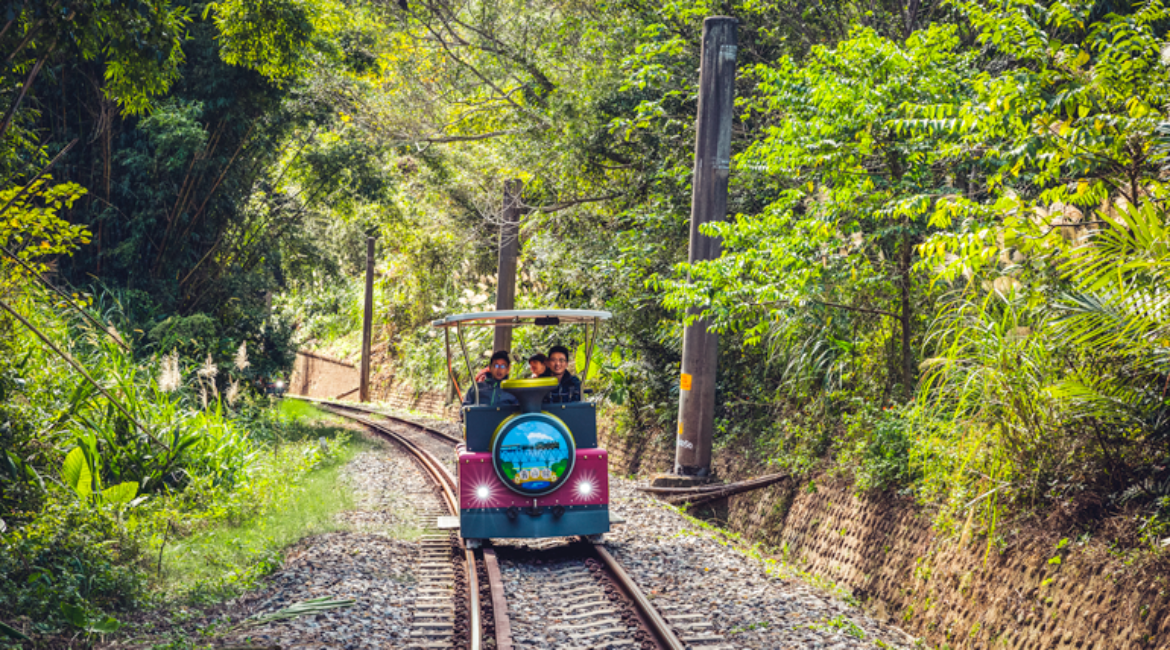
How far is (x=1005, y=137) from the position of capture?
6.67 meters

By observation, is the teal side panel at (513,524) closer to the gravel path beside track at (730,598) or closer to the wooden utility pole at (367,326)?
the gravel path beside track at (730,598)

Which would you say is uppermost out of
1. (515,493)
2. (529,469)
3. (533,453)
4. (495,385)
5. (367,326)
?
(367,326)

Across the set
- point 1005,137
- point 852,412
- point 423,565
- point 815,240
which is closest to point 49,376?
point 423,565

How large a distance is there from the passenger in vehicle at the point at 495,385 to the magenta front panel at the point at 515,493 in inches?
22.4

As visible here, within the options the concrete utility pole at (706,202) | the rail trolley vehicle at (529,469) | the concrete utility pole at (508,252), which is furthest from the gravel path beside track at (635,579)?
the concrete utility pole at (508,252)

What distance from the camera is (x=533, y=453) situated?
7.70m

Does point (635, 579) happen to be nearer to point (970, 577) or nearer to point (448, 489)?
point (970, 577)

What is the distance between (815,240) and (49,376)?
299 inches

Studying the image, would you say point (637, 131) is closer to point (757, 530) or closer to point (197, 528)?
point (757, 530)

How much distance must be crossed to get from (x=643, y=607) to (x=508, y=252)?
14.5 m

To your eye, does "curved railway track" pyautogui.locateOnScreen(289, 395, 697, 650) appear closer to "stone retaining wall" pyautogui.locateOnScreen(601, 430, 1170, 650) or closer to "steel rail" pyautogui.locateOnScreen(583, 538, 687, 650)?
"steel rail" pyautogui.locateOnScreen(583, 538, 687, 650)

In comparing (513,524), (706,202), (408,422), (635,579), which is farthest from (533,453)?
(408,422)

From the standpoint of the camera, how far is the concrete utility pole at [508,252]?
62.5 feet

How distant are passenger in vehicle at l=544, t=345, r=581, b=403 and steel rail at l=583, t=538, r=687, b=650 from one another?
1.54m
